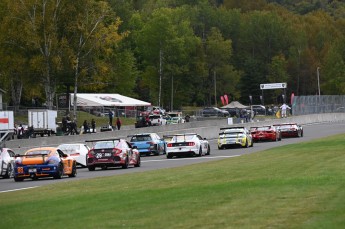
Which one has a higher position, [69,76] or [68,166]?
[69,76]

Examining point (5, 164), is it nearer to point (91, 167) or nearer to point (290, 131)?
point (91, 167)

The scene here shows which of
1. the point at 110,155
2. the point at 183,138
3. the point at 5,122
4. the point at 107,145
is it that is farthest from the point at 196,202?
the point at 5,122

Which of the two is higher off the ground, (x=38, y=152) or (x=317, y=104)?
(x=317, y=104)

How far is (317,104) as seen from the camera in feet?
322

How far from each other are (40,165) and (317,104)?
70.3 m

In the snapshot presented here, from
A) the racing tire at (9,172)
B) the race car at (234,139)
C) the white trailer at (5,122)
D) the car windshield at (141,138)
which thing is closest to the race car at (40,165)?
the racing tire at (9,172)

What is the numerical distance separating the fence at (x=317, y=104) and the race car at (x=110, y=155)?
57.9 metres

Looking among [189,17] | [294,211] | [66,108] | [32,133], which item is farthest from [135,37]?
[294,211]

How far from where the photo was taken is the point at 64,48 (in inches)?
2803

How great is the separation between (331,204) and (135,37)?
110983 millimetres

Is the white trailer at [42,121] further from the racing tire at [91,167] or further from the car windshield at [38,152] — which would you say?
the car windshield at [38,152]

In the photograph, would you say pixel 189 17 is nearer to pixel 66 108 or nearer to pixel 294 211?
pixel 66 108

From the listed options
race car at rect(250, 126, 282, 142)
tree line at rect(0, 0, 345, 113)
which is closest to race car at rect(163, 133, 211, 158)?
race car at rect(250, 126, 282, 142)

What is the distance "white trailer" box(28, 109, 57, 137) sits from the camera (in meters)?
63.2
